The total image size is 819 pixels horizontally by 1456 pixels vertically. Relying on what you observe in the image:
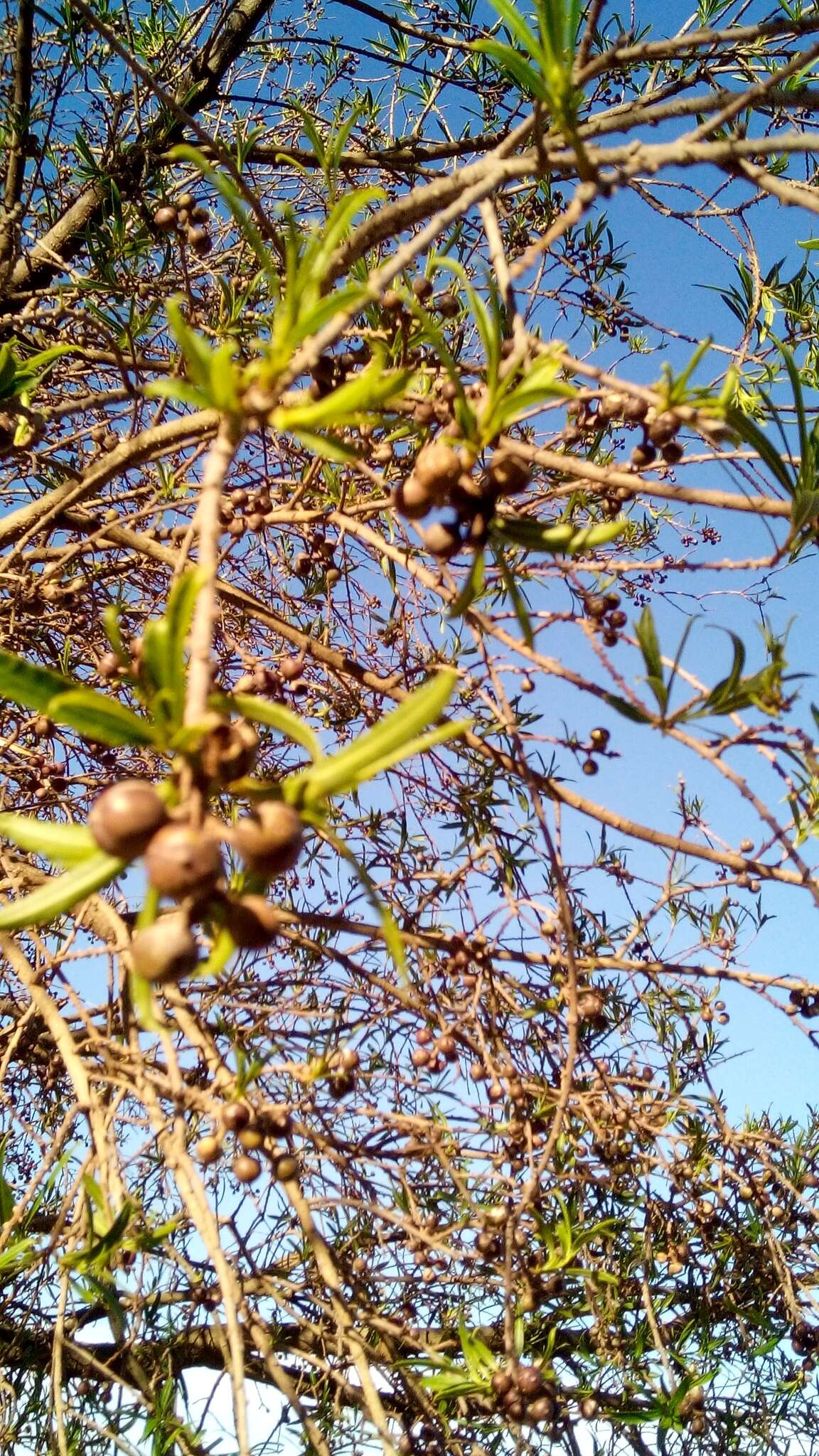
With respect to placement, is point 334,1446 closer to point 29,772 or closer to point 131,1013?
point 131,1013

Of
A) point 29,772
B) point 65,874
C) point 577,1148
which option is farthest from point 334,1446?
point 65,874

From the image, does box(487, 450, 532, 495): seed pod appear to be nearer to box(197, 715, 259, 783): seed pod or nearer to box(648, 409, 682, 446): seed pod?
box(648, 409, 682, 446): seed pod

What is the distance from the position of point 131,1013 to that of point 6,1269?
2.22 ft

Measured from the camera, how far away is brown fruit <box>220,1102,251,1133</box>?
4.28 feet

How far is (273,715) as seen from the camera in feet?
2.31

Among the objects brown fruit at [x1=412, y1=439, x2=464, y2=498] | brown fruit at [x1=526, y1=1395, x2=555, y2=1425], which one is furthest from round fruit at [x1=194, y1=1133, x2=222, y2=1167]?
brown fruit at [x1=412, y1=439, x2=464, y2=498]

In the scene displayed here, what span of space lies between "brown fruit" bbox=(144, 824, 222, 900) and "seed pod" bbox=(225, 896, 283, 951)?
58 millimetres

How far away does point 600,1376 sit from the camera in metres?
2.23

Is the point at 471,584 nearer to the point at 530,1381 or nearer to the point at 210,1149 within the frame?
the point at 210,1149

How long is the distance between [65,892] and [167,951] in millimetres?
113

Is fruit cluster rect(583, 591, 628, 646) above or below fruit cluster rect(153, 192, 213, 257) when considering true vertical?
below

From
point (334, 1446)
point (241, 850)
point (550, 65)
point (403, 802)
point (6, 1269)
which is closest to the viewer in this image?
point (241, 850)

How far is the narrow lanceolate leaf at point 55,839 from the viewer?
711mm

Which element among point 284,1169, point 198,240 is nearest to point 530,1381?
point 284,1169
